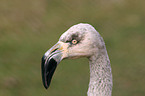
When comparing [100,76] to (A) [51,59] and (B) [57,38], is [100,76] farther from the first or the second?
(B) [57,38]

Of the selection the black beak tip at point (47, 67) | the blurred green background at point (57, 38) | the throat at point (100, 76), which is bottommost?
the throat at point (100, 76)

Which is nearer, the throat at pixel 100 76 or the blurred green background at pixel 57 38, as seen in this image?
the throat at pixel 100 76

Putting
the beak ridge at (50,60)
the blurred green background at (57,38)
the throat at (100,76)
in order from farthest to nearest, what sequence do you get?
1. the blurred green background at (57,38)
2. the throat at (100,76)
3. the beak ridge at (50,60)

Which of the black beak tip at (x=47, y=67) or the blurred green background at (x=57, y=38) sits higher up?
the blurred green background at (x=57, y=38)

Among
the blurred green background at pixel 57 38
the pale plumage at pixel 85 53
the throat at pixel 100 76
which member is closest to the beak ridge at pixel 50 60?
the pale plumage at pixel 85 53

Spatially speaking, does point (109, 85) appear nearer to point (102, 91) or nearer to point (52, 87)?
point (102, 91)

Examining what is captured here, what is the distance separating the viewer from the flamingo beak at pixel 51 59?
3.37m

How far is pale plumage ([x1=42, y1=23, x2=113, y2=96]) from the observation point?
3.39 metres

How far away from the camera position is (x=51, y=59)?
11.0 feet

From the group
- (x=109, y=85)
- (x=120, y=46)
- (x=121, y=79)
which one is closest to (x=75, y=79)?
(x=121, y=79)

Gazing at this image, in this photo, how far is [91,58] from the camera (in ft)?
11.5

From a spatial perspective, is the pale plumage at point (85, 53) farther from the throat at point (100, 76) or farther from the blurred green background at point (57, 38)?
the blurred green background at point (57, 38)

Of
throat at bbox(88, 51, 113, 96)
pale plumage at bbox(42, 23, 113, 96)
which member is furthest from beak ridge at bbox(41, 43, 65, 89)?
throat at bbox(88, 51, 113, 96)

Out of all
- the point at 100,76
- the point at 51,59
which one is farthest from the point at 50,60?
the point at 100,76
